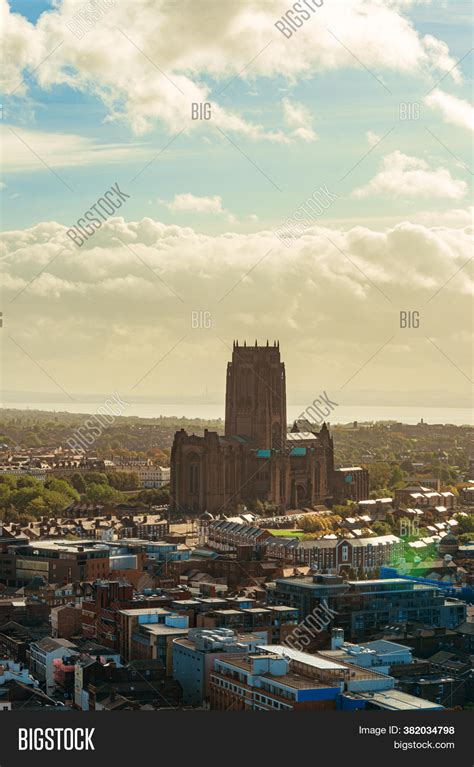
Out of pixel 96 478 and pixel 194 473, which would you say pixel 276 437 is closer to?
pixel 194 473

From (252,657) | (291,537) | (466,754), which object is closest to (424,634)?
(252,657)

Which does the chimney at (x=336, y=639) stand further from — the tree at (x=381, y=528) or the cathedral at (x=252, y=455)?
the cathedral at (x=252, y=455)

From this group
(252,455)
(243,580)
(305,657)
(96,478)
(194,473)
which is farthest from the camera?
(96,478)

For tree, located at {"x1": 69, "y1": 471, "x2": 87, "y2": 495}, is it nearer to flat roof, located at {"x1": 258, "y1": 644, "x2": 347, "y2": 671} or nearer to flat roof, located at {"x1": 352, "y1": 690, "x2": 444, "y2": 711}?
flat roof, located at {"x1": 258, "y1": 644, "x2": 347, "y2": 671}

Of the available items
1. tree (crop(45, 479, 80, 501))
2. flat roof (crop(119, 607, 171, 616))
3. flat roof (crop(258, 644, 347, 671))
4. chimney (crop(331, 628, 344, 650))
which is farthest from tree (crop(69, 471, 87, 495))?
flat roof (crop(258, 644, 347, 671))

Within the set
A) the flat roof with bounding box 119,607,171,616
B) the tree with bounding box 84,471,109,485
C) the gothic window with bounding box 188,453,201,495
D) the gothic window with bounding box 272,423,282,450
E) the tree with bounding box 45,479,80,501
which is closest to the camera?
the flat roof with bounding box 119,607,171,616

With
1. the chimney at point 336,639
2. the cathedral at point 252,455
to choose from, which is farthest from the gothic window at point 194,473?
the chimney at point 336,639

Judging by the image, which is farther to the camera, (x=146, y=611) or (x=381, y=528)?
(x=381, y=528)

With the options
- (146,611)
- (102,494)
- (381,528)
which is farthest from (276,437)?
(146,611)
